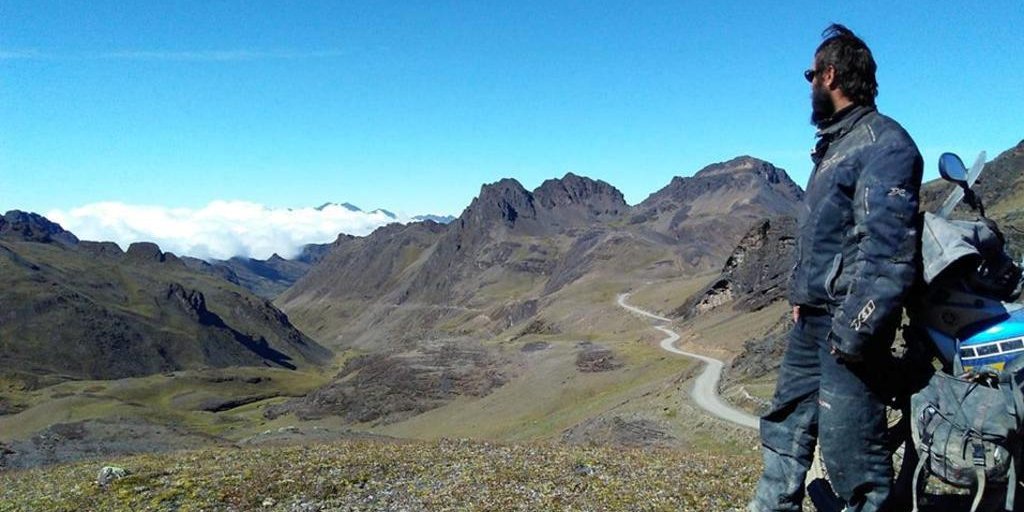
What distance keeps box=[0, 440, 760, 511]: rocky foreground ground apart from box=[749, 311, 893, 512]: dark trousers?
4.19m

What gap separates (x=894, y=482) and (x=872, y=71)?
3.72 metres

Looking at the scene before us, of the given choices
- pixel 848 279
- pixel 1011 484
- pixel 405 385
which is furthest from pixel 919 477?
pixel 405 385

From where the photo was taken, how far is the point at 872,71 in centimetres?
646

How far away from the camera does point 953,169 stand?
6.44m

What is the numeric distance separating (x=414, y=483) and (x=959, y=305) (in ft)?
32.0

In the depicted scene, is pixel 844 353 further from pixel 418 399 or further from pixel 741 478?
pixel 418 399

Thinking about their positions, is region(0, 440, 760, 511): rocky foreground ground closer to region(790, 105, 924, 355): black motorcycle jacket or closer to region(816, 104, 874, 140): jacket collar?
region(790, 105, 924, 355): black motorcycle jacket

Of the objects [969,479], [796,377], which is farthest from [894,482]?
[796,377]

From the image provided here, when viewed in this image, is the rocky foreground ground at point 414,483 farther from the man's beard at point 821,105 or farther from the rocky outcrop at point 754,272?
the rocky outcrop at point 754,272

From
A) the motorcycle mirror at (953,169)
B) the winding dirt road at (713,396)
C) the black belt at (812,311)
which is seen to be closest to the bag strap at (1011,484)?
the black belt at (812,311)

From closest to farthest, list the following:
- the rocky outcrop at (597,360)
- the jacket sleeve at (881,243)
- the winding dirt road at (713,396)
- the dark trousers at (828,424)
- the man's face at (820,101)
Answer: the jacket sleeve at (881,243), the dark trousers at (828,424), the man's face at (820,101), the winding dirt road at (713,396), the rocky outcrop at (597,360)

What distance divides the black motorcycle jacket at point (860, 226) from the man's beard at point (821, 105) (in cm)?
13

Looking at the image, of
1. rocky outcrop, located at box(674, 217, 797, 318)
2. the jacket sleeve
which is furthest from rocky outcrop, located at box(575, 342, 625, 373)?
the jacket sleeve

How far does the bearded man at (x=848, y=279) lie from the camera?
230 inches
